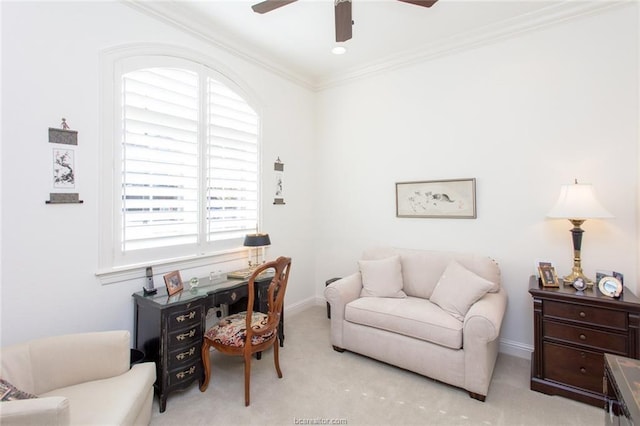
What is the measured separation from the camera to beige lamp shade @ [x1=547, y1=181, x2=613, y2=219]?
2.34 m

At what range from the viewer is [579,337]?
2.25 m

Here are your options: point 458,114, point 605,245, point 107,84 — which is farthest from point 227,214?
point 605,245

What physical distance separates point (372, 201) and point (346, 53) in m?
1.79

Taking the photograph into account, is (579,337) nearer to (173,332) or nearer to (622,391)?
(622,391)

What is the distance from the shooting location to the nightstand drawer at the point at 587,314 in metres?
2.14

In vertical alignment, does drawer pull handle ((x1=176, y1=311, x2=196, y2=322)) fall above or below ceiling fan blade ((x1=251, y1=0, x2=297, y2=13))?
below

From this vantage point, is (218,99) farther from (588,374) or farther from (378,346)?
(588,374)

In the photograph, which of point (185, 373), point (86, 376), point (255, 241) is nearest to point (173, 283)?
point (185, 373)

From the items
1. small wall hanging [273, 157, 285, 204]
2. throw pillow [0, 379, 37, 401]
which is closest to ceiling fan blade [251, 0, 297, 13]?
small wall hanging [273, 157, 285, 204]

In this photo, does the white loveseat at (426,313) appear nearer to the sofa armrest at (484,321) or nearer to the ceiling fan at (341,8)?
the sofa armrest at (484,321)

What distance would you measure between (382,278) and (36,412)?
103 inches

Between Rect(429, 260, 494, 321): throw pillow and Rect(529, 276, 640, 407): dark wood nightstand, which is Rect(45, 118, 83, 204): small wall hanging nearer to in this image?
Rect(429, 260, 494, 321): throw pillow

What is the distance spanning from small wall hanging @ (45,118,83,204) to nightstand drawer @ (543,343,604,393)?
373 cm

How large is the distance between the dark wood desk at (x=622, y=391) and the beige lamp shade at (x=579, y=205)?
4.47ft
